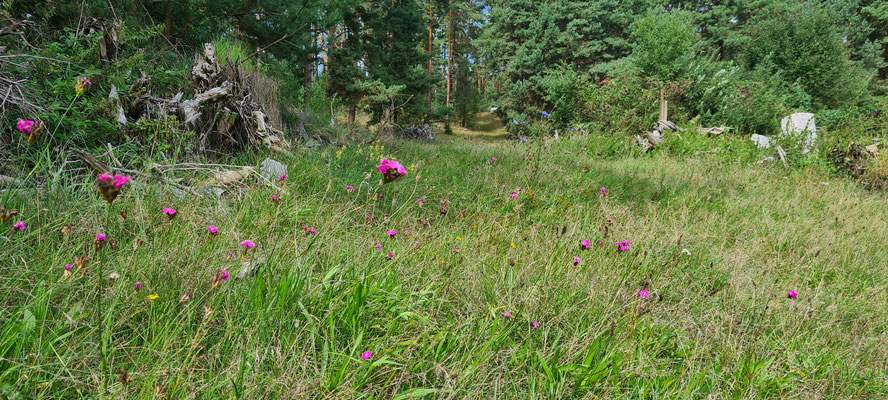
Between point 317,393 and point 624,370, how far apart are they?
3.19 ft

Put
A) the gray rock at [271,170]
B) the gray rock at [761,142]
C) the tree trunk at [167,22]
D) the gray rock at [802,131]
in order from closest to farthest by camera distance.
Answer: the gray rock at [271,170] < the tree trunk at [167,22] < the gray rock at [802,131] < the gray rock at [761,142]

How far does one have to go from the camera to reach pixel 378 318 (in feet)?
4.14

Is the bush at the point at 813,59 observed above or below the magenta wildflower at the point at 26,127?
above

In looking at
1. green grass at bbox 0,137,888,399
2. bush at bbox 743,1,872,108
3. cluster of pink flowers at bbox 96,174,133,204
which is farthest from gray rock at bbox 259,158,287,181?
bush at bbox 743,1,872,108

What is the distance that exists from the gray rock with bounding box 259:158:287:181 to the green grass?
0.27m

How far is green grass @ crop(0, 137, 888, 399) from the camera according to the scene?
0.98 metres

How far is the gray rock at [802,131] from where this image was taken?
20.1 ft

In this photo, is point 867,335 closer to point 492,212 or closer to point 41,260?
point 492,212

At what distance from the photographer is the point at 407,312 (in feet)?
4.13

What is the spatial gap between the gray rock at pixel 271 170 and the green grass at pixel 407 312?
10.5 inches

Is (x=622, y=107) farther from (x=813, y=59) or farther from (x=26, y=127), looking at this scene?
(x=813, y=59)

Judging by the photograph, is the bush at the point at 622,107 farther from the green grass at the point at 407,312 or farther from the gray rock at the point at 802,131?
the green grass at the point at 407,312

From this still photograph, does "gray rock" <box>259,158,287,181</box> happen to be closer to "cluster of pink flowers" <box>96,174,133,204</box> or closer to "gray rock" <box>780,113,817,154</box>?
"cluster of pink flowers" <box>96,174,133,204</box>

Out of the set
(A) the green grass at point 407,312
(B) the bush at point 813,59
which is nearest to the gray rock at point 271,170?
(A) the green grass at point 407,312
